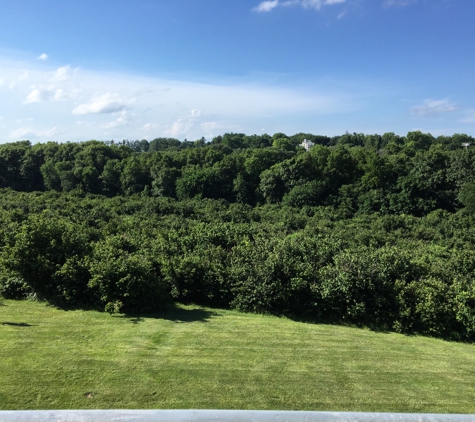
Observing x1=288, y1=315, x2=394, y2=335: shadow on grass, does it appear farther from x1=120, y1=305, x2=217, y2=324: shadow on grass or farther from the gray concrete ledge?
the gray concrete ledge

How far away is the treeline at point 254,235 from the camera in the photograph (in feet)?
44.7

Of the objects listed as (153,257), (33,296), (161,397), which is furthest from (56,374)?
(153,257)

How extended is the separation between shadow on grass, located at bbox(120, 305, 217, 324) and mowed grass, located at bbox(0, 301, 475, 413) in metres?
0.16

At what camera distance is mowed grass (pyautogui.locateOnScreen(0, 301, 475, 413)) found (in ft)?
24.3

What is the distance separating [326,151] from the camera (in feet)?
163

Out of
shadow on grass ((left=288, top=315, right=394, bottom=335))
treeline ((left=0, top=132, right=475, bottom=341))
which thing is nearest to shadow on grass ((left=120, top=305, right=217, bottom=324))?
treeline ((left=0, top=132, right=475, bottom=341))

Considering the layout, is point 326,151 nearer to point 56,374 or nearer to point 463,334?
point 463,334

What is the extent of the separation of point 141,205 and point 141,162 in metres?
15.5

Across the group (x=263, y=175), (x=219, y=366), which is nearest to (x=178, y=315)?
(x=219, y=366)

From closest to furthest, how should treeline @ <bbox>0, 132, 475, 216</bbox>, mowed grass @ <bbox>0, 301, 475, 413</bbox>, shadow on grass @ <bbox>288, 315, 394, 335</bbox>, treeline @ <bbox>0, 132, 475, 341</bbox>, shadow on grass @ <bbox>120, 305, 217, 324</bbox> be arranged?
1. mowed grass @ <bbox>0, 301, 475, 413</bbox>
2. shadow on grass @ <bbox>120, 305, 217, 324</bbox>
3. shadow on grass @ <bbox>288, 315, 394, 335</bbox>
4. treeline @ <bbox>0, 132, 475, 341</bbox>
5. treeline @ <bbox>0, 132, 475, 216</bbox>

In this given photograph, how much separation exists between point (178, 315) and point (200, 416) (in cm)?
1242

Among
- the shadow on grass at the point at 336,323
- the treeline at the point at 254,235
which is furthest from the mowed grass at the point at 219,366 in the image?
the treeline at the point at 254,235

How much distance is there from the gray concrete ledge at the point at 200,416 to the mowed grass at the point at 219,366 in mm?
6124

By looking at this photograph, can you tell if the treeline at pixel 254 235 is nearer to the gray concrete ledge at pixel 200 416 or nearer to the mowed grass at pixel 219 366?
the mowed grass at pixel 219 366
